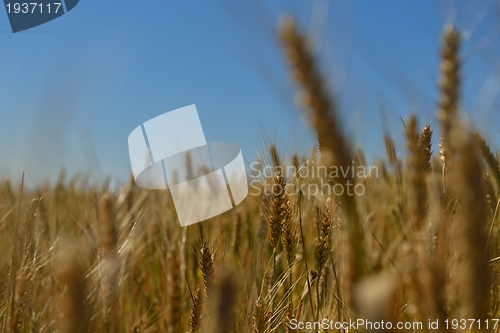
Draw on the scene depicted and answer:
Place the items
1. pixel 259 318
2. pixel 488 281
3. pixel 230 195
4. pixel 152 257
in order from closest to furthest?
pixel 488 281, pixel 259 318, pixel 230 195, pixel 152 257

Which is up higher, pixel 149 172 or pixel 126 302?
pixel 149 172

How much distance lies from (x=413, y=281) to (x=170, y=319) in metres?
0.74

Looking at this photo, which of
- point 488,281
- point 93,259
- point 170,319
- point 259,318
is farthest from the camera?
point 170,319

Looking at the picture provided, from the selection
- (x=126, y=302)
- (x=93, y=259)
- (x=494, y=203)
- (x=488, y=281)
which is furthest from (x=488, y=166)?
(x=126, y=302)

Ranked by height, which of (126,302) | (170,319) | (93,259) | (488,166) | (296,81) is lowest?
(126,302)

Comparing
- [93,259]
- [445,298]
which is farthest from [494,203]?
[93,259]

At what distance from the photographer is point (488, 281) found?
611 millimetres

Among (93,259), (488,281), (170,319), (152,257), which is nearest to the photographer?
(488,281)

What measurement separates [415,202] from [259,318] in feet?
1.49

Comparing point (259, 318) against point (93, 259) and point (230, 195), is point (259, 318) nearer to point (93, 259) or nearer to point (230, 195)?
point (93, 259)

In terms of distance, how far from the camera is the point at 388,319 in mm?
486

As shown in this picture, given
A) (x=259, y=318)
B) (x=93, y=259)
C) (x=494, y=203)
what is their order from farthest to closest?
(x=494, y=203), (x=259, y=318), (x=93, y=259)

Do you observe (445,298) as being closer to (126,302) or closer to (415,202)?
(415,202)

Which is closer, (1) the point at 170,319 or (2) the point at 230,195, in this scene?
(1) the point at 170,319
